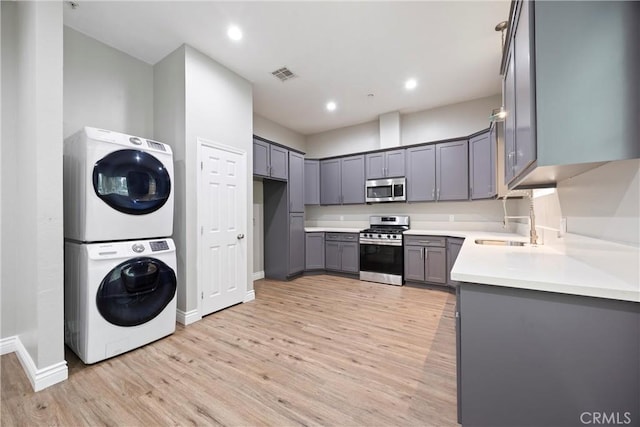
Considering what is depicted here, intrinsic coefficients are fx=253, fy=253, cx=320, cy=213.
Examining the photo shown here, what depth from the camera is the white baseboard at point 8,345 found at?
7.29 feet

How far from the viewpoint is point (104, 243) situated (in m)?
2.13

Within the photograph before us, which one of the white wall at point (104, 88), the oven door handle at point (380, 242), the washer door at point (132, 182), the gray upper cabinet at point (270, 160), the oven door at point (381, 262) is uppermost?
the white wall at point (104, 88)

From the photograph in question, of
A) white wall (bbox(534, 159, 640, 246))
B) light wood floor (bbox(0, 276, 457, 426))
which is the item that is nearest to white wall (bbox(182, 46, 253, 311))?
light wood floor (bbox(0, 276, 457, 426))

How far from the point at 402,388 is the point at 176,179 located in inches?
116

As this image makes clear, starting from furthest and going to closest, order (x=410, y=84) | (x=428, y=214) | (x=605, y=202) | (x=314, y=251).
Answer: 1. (x=314, y=251)
2. (x=428, y=214)
3. (x=410, y=84)
4. (x=605, y=202)

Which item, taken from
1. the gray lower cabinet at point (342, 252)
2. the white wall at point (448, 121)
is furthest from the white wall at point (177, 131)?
the white wall at point (448, 121)

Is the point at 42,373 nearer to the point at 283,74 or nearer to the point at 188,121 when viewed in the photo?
the point at 188,121

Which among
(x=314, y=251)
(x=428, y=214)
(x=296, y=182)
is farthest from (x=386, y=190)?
(x=314, y=251)

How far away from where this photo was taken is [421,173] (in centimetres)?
440

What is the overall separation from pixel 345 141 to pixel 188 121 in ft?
11.3

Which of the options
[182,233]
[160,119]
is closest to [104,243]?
[182,233]

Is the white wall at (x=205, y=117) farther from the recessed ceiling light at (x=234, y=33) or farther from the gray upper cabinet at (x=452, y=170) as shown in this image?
the gray upper cabinet at (x=452, y=170)

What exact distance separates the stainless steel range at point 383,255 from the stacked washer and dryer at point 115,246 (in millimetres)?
3032

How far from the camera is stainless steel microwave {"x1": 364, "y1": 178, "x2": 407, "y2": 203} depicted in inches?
179
